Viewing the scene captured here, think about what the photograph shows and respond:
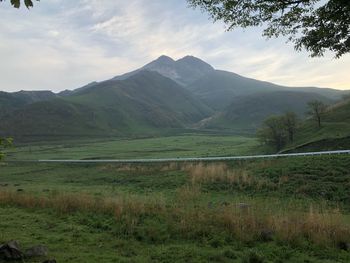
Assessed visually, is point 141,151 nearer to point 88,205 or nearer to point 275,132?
point 275,132

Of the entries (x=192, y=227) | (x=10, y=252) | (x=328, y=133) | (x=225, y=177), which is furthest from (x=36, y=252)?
(x=328, y=133)

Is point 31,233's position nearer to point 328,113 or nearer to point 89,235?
point 89,235

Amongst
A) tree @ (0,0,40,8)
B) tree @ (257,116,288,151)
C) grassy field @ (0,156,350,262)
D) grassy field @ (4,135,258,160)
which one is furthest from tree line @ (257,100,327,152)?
tree @ (0,0,40,8)

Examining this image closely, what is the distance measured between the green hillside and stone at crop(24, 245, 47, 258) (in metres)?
45.2

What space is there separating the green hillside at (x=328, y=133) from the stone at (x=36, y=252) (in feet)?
148

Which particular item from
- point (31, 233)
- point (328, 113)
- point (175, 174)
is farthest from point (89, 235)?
point (328, 113)

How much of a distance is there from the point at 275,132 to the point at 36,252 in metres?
62.8

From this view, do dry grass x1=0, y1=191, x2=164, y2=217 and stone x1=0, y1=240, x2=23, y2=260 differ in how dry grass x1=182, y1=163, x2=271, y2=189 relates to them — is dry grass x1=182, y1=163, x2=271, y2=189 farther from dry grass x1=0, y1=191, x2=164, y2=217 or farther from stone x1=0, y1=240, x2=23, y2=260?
stone x1=0, y1=240, x2=23, y2=260

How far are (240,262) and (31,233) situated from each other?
9.53m

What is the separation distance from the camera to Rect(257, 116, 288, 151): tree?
71375 millimetres

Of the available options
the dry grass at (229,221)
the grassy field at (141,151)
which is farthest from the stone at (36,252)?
the grassy field at (141,151)

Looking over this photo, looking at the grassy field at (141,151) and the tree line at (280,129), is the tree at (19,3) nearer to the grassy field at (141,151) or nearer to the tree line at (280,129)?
the grassy field at (141,151)

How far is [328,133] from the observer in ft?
206

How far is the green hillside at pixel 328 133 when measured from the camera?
177 ft
